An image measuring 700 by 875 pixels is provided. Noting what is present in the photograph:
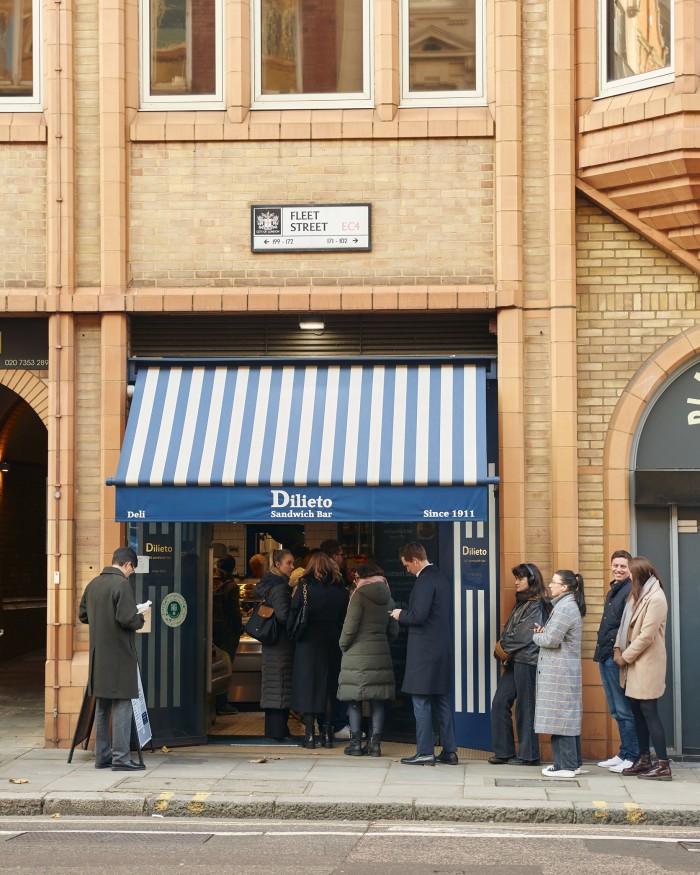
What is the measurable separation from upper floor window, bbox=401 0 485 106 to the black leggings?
6.26 m

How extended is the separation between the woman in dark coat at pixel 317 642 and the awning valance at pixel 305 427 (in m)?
1.23

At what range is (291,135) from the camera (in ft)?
43.3

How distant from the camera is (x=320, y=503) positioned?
12.0 metres

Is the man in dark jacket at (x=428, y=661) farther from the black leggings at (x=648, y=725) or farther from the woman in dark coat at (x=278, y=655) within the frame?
the black leggings at (x=648, y=725)

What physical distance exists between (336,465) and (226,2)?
4.98 meters

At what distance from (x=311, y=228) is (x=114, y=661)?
4626 mm

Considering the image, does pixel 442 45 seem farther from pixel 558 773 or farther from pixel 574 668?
pixel 558 773

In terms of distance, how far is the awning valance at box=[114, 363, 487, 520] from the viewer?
1205 cm

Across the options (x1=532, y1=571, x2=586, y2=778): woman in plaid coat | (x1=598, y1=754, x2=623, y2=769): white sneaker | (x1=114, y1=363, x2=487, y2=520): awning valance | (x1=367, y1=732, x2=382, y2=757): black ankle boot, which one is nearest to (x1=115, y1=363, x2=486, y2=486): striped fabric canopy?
(x1=114, y1=363, x2=487, y2=520): awning valance

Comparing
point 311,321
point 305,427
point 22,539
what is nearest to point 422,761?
point 305,427

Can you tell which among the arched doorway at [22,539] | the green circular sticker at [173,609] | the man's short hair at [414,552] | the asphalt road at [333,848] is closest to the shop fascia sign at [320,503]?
the man's short hair at [414,552]

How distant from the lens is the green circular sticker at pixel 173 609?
42.7 ft

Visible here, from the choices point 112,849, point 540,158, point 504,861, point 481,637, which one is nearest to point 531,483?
point 481,637

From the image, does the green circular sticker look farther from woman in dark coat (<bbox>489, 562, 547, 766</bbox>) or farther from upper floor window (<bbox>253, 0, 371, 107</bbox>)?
upper floor window (<bbox>253, 0, 371, 107</bbox>)
